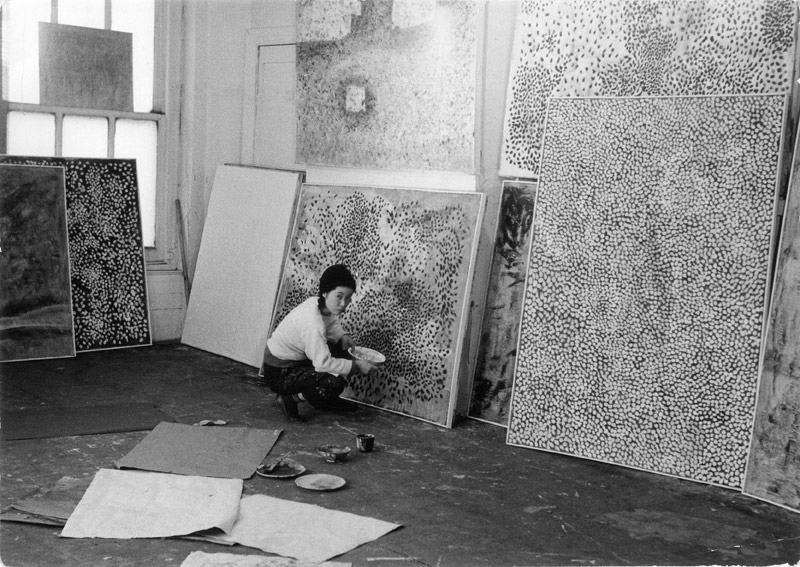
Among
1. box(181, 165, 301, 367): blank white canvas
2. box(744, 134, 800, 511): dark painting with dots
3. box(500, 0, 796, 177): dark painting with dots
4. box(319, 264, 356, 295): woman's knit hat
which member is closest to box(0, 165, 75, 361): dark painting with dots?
box(181, 165, 301, 367): blank white canvas

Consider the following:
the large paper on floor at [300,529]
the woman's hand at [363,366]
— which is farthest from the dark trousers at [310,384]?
the large paper on floor at [300,529]

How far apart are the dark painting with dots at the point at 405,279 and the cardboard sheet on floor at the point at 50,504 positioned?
1.70 metres

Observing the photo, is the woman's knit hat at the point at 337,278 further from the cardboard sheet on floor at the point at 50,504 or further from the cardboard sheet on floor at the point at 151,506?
the cardboard sheet on floor at the point at 50,504

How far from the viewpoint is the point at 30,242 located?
17.8 ft

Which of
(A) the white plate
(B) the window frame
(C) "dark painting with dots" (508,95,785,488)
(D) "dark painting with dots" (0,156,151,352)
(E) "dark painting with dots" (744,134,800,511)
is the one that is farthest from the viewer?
(B) the window frame

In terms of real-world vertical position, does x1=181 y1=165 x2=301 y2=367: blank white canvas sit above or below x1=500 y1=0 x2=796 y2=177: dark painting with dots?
below

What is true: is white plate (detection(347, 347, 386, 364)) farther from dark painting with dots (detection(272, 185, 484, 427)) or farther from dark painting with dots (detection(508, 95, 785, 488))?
dark painting with dots (detection(508, 95, 785, 488))

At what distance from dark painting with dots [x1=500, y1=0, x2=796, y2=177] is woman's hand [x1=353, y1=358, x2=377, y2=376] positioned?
3.89ft

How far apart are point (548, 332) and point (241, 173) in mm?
2719

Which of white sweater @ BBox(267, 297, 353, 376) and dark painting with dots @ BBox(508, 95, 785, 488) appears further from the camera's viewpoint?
white sweater @ BBox(267, 297, 353, 376)

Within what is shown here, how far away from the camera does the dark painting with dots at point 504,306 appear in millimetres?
4434

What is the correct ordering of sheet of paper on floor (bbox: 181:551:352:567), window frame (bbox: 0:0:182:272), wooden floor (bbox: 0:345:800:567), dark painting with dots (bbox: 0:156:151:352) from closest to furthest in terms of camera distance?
sheet of paper on floor (bbox: 181:551:352:567)
wooden floor (bbox: 0:345:800:567)
dark painting with dots (bbox: 0:156:151:352)
window frame (bbox: 0:0:182:272)

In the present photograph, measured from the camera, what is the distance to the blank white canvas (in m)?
5.53

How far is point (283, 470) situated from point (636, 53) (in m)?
2.40
